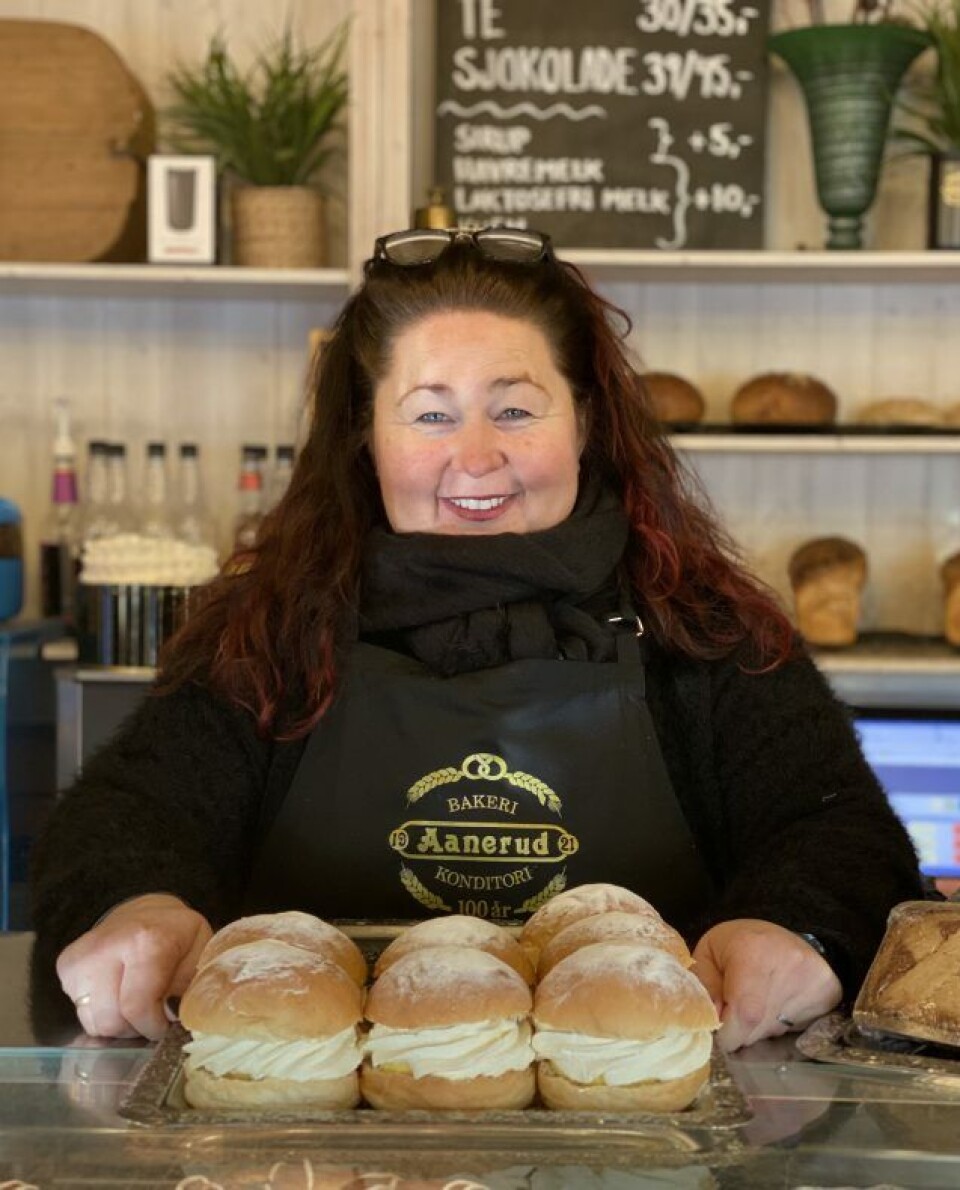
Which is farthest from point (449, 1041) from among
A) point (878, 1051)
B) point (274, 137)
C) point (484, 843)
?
point (274, 137)

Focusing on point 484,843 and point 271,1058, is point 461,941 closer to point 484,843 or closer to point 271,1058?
→ point 271,1058

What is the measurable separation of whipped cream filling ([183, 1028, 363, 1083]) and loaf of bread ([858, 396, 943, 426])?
241 cm

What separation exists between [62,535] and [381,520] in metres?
1.82

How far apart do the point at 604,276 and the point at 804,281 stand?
0.42 m

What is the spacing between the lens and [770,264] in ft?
9.89

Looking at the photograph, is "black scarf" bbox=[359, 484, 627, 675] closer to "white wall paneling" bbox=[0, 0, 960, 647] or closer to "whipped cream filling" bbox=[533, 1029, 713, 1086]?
"whipped cream filling" bbox=[533, 1029, 713, 1086]

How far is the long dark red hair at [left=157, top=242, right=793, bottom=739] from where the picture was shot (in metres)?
1.53

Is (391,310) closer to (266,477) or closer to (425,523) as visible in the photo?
(425,523)

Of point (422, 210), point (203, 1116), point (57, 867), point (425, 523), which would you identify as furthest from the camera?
point (422, 210)

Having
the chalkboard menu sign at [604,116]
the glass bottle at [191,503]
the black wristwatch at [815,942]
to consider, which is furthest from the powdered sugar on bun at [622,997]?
the chalkboard menu sign at [604,116]

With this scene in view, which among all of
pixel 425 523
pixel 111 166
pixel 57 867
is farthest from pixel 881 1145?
pixel 111 166

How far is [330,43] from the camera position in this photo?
3246 millimetres

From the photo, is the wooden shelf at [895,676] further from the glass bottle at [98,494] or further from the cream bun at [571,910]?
the cream bun at [571,910]

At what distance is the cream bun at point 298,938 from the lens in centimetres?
92
